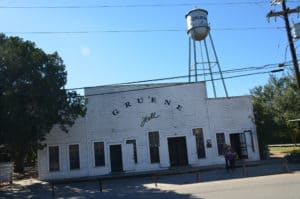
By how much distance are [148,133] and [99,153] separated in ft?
13.5

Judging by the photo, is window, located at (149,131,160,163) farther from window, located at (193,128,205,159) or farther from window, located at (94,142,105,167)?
window, located at (94,142,105,167)

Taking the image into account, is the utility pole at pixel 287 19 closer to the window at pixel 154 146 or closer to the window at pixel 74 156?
the window at pixel 154 146

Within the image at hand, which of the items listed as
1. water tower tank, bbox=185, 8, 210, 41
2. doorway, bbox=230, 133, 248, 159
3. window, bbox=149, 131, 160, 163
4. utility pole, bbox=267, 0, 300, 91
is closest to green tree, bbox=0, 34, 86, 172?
window, bbox=149, 131, 160, 163

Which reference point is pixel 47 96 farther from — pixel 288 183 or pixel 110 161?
pixel 288 183

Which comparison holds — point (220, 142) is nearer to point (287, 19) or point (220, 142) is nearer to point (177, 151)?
point (177, 151)

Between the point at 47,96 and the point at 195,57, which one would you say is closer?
the point at 47,96

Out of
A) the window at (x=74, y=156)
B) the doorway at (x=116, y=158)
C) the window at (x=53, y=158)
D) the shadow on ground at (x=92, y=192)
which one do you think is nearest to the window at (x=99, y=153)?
the doorway at (x=116, y=158)

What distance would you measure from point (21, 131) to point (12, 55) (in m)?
4.83

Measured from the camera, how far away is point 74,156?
31.0 metres

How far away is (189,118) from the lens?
31.9 meters

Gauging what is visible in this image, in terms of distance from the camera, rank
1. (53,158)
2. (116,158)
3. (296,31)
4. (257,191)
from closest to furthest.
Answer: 1. (257,191)
2. (296,31)
3. (53,158)
4. (116,158)

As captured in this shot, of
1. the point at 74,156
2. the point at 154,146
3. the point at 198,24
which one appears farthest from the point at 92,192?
the point at 198,24

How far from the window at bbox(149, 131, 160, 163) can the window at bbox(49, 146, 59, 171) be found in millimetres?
7253

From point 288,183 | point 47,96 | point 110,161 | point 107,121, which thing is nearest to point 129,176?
point 110,161
